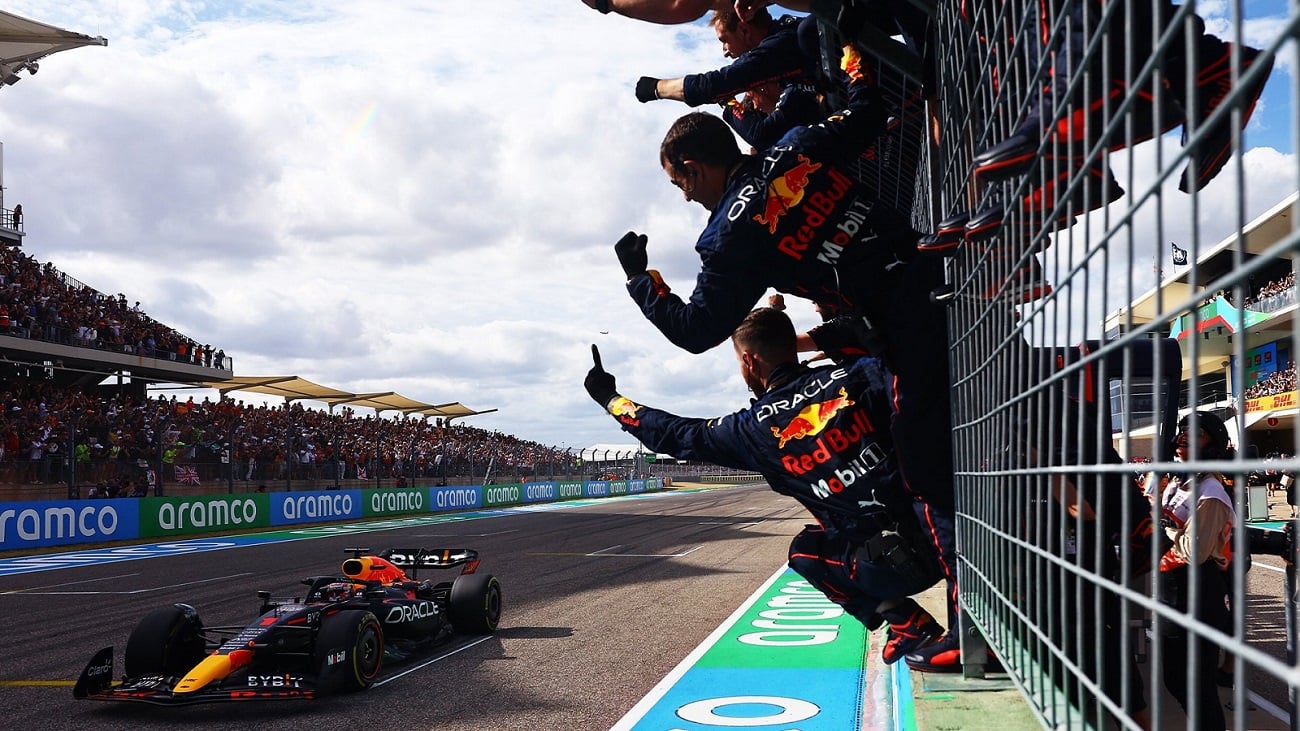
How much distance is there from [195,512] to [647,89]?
1942cm

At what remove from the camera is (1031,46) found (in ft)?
6.33

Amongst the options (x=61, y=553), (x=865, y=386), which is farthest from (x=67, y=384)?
(x=865, y=386)

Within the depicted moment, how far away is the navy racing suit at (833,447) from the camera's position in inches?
145

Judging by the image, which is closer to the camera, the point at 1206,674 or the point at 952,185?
the point at 952,185

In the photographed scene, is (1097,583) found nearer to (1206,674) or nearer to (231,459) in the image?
(1206,674)

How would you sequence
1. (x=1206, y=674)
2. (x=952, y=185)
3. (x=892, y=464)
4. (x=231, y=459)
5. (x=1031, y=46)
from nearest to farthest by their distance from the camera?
(x=1031, y=46) → (x=952, y=185) → (x=892, y=464) → (x=1206, y=674) → (x=231, y=459)

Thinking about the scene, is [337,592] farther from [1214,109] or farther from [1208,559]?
[1214,109]

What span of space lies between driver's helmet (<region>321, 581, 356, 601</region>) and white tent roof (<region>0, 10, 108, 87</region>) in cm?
3086

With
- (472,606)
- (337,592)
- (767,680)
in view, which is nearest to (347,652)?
(337,592)

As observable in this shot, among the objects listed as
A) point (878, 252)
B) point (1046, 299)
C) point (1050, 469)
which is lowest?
point (1050, 469)

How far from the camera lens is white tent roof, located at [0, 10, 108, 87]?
31922mm

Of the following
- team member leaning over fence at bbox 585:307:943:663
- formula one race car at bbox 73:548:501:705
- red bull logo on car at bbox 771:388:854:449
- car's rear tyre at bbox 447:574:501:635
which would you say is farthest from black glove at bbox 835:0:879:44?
car's rear tyre at bbox 447:574:501:635

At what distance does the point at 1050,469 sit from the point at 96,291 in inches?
1512

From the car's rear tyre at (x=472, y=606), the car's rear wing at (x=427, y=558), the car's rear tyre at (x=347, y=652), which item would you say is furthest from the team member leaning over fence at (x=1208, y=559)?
the car's rear wing at (x=427, y=558)
